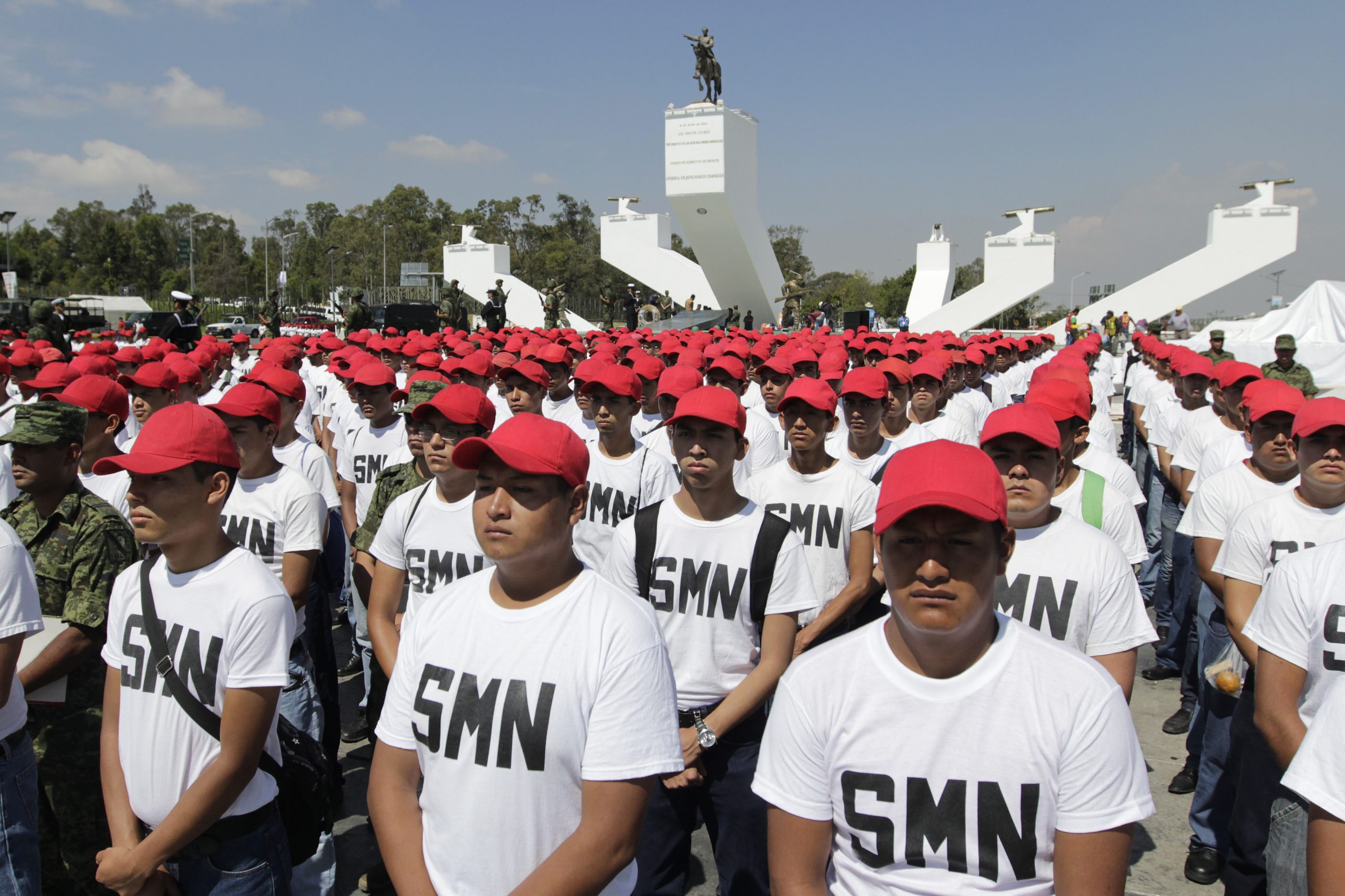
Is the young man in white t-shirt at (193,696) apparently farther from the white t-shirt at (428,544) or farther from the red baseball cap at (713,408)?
the red baseball cap at (713,408)

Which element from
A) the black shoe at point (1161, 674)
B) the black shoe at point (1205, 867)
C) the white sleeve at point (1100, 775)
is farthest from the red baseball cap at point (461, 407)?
the black shoe at point (1161, 674)

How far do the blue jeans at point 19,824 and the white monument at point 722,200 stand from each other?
36.1 m

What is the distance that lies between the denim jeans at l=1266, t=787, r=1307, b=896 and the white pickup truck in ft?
80.8

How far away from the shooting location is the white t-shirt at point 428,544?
10.7 feet

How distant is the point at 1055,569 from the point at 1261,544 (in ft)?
3.52

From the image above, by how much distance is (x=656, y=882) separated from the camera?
2.74 meters

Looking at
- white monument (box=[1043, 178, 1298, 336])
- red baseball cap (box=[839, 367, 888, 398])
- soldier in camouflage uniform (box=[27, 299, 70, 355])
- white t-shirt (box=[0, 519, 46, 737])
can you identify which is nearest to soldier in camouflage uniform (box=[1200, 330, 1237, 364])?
red baseball cap (box=[839, 367, 888, 398])

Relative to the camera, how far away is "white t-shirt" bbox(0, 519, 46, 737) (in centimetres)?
247

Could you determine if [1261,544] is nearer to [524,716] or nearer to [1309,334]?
[524,716]

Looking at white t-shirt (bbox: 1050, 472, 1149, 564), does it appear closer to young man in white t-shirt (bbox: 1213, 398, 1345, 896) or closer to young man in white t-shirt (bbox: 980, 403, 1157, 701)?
young man in white t-shirt (bbox: 1213, 398, 1345, 896)

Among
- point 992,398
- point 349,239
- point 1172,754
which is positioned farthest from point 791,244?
point 1172,754

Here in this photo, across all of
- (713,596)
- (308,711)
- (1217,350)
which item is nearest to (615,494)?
(713,596)

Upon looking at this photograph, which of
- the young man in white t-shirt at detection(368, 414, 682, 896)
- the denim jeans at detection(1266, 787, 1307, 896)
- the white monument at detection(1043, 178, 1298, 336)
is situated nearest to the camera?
the young man in white t-shirt at detection(368, 414, 682, 896)

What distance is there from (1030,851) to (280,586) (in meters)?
1.94
